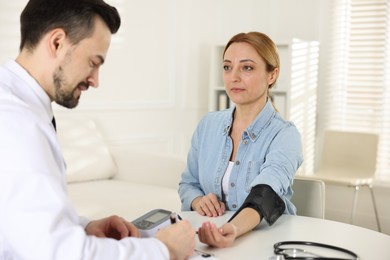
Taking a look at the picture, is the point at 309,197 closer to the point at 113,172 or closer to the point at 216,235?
the point at 216,235

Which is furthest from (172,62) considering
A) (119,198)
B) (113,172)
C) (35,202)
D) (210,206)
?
(35,202)

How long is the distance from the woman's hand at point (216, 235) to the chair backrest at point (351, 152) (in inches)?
119

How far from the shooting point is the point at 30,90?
44.4 inches

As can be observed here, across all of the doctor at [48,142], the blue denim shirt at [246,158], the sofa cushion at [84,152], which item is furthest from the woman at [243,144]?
the sofa cushion at [84,152]

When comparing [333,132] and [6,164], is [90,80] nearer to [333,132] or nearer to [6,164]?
[6,164]

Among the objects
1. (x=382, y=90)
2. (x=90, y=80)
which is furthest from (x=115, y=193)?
(x=382, y=90)

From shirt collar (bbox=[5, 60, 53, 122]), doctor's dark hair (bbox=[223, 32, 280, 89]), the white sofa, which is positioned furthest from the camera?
the white sofa

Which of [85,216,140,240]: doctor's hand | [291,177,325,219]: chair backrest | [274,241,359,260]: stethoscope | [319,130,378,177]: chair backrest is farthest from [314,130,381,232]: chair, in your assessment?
[85,216,140,240]: doctor's hand

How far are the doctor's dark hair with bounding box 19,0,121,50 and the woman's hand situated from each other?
561 millimetres

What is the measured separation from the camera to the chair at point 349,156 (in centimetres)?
424

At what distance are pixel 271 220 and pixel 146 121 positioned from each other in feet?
10.0

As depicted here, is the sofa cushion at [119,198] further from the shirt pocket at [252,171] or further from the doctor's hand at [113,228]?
the doctor's hand at [113,228]

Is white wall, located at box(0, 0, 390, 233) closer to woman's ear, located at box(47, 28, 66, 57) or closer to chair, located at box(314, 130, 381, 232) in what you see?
chair, located at box(314, 130, 381, 232)

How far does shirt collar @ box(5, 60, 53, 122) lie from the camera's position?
112cm
